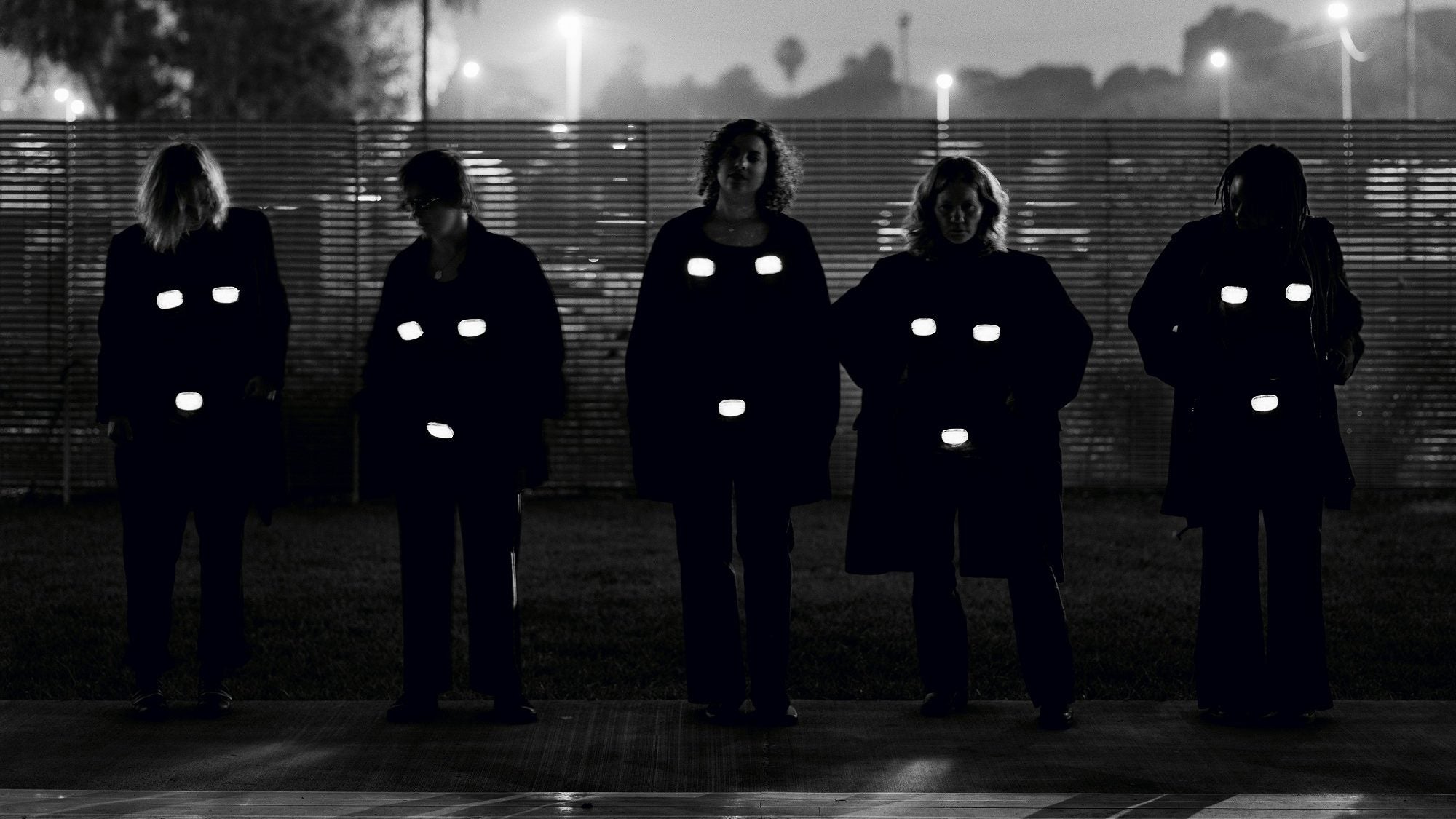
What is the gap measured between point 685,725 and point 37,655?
10.7 feet

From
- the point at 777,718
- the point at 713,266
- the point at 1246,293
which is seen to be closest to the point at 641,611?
the point at 777,718

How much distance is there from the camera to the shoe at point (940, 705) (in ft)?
17.9

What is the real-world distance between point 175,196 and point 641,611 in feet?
11.5

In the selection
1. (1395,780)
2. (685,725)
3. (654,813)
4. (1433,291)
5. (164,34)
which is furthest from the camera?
(164,34)

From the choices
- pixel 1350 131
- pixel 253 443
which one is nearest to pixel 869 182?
pixel 1350 131

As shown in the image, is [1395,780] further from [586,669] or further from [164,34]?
[164,34]

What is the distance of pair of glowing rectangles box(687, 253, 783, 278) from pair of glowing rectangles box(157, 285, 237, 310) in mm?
1560

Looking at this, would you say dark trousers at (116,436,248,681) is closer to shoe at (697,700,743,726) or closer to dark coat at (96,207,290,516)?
dark coat at (96,207,290,516)

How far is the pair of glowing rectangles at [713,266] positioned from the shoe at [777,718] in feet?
4.67

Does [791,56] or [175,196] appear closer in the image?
[175,196]

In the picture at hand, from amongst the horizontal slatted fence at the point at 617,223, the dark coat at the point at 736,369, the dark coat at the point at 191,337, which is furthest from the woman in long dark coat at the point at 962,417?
the horizontal slatted fence at the point at 617,223

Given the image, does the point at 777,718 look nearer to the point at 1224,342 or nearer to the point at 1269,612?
the point at 1269,612

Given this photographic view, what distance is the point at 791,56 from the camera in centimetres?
11519

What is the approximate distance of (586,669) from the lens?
267 inches
